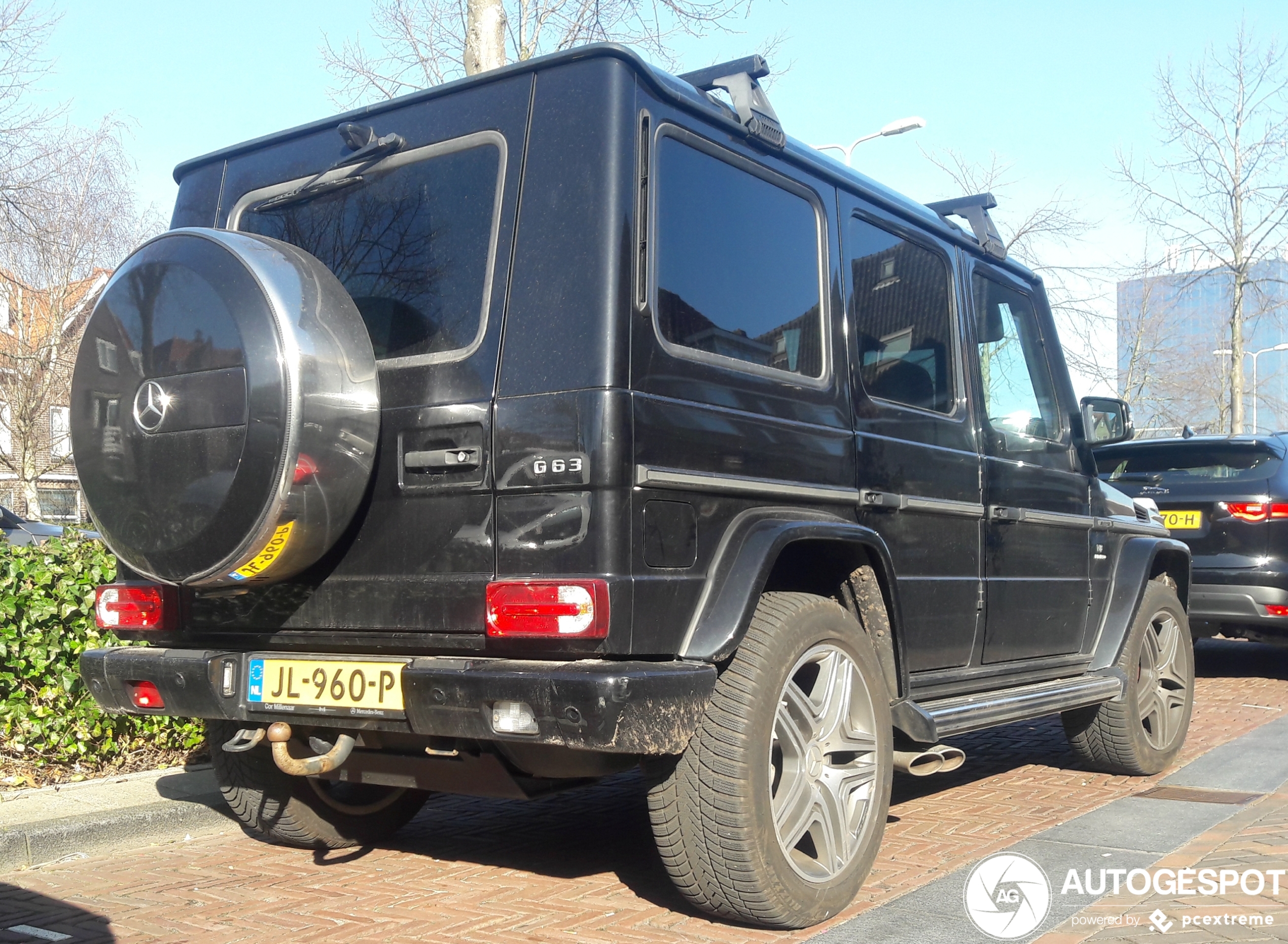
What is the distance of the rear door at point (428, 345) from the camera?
136 inches

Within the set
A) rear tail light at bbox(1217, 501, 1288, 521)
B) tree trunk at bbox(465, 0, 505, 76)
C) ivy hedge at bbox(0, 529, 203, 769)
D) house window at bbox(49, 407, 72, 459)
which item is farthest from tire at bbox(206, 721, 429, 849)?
house window at bbox(49, 407, 72, 459)

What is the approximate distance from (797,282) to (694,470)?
992 millimetres

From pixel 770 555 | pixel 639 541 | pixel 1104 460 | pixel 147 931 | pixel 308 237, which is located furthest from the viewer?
pixel 1104 460

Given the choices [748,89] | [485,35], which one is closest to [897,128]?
[485,35]

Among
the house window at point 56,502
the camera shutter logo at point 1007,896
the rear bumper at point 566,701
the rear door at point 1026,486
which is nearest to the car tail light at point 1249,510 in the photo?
the rear door at point 1026,486

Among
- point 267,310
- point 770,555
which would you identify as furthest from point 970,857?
point 267,310

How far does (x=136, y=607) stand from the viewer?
4086 millimetres

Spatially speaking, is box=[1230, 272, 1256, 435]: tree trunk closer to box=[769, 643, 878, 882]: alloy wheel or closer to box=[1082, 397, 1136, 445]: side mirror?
box=[1082, 397, 1136, 445]: side mirror

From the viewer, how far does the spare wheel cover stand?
Answer: 11.0 feet

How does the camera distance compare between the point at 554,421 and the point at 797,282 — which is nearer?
the point at 554,421

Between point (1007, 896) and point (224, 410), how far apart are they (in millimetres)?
2773

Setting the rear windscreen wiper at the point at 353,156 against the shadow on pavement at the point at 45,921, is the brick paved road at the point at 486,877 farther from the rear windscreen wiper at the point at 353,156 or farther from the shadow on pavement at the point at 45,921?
the rear windscreen wiper at the point at 353,156

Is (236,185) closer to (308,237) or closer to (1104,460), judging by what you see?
(308,237)

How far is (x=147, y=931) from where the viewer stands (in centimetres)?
375
